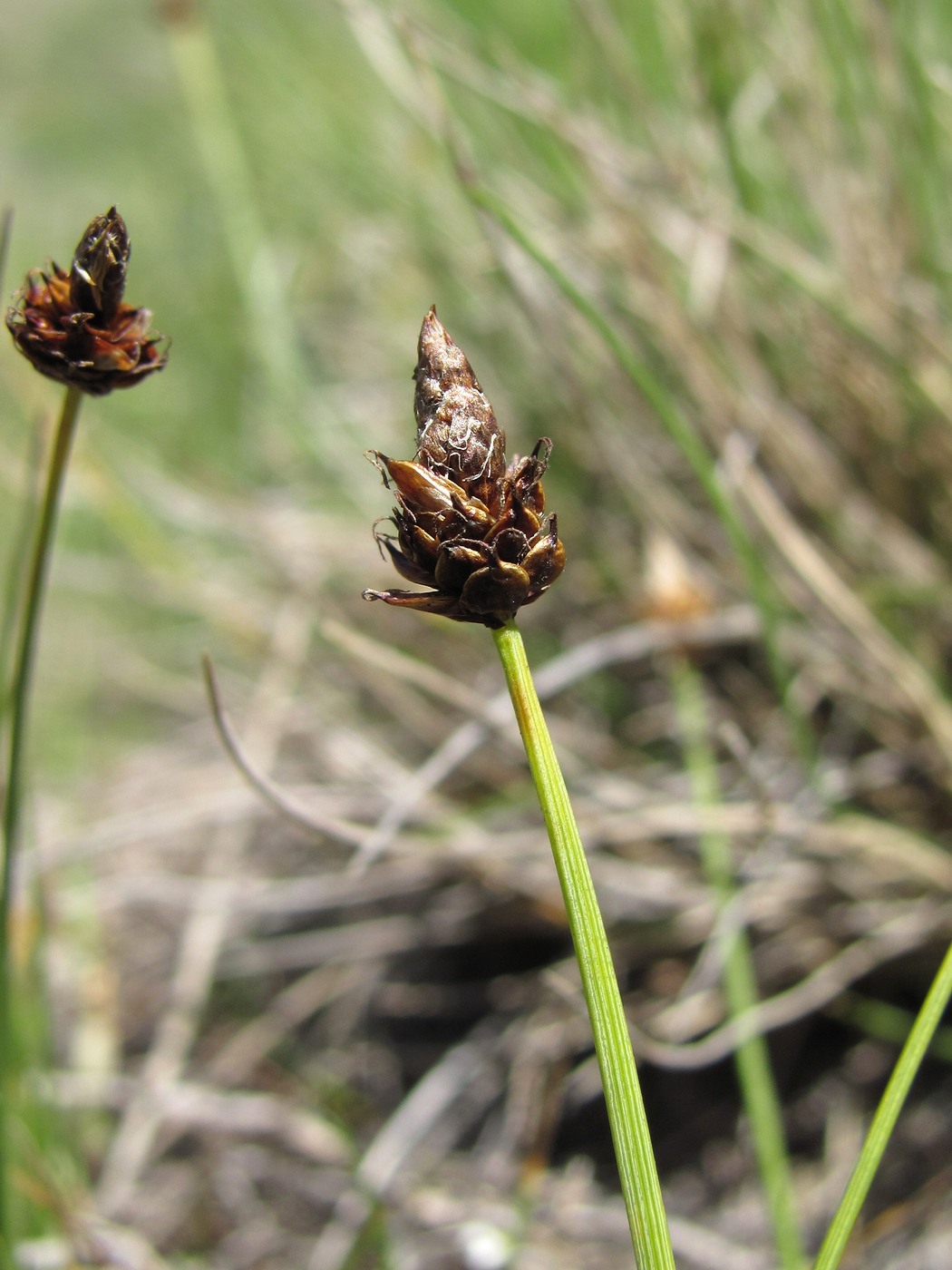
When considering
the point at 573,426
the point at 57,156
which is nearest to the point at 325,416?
the point at 573,426

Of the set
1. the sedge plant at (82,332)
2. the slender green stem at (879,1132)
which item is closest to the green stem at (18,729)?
the sedge plant at (82,332)

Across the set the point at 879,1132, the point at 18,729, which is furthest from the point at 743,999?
the point at 18,729

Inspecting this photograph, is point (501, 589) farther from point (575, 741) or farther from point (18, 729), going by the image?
point (575, 741)

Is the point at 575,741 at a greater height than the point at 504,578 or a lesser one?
lesser

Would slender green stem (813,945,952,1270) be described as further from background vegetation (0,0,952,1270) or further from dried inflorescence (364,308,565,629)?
background vegetation (0,0,952,1270)

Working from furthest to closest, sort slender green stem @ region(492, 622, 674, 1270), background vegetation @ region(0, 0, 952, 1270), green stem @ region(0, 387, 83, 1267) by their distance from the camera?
background vegetation @ region(0, 0, 952, 1270)
green stem @ region(0, 387, 83, 1267)
slender green stem @ region(492, 622, 674, 1270)

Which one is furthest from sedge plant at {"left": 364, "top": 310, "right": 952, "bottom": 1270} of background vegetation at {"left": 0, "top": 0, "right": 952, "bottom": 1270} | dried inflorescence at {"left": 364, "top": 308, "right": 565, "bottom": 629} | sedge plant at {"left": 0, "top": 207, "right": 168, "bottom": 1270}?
background vegetation at {"left": 0, "top": 0, "right": 952, "bottom": 1270}
